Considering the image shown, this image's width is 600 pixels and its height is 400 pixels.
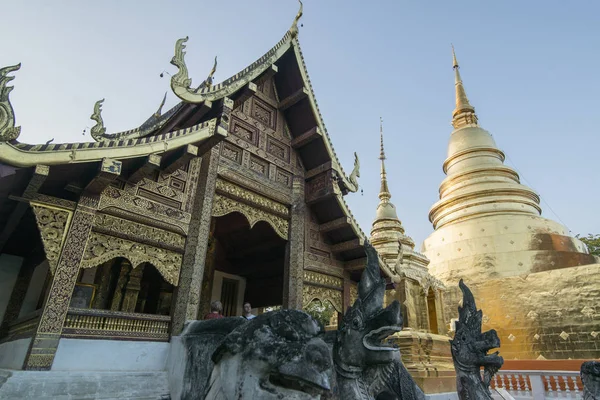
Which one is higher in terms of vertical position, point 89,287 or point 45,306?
point 89,287

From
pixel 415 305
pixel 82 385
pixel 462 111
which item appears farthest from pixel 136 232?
Answer: pixel 462 111

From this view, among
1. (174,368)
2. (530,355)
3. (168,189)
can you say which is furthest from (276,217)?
(530,355)

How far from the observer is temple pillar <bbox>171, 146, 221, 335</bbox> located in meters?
4.86

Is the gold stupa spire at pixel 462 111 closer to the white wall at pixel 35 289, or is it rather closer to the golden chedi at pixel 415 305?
the golden chedi at pixel 415 305

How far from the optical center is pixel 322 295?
689 centimetres

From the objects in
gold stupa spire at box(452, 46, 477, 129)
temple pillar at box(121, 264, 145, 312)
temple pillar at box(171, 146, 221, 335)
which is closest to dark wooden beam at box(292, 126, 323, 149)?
temple pillar at box(171, 146, 221, 335)

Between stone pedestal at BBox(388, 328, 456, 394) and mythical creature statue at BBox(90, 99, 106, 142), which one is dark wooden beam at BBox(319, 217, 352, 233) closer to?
stone pedestal at BBox(388, 328, 456, 394)

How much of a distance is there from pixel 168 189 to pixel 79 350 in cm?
228

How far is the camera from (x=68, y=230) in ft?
13.6

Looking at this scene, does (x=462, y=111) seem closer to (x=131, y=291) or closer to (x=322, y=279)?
(x=322, y=279)

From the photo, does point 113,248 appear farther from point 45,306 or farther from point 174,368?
point 174,368

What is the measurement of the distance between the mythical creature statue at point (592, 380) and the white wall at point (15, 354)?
20.3 ft

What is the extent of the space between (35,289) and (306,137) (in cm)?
563

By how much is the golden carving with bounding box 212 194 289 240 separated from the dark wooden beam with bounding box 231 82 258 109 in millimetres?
1759
